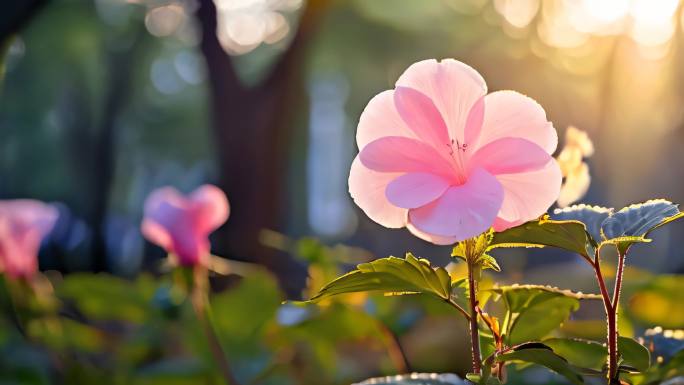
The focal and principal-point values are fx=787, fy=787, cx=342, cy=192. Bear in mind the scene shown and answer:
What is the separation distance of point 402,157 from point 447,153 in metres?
0.03

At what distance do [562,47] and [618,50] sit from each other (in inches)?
24.8

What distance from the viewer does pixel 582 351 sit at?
618mm

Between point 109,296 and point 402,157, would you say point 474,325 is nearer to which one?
point 402,157

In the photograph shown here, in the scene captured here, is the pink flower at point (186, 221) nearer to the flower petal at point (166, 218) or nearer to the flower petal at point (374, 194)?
the flower petal at point (166, 218)

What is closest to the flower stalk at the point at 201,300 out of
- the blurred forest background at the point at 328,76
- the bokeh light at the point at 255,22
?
the blurred forest background at the point at 328,76

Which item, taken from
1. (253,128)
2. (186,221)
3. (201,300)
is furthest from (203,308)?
(253,128)

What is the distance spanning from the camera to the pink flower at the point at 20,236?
1.67 m

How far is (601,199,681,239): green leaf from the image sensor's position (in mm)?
484

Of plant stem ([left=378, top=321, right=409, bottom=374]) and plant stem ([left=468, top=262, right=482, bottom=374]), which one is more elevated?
plant stem ([left=468, top=262, right=482, bottom=374])

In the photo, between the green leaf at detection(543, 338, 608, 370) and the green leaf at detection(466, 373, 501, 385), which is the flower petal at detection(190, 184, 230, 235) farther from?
the green leaf at detection(466, 373, 501, 385)

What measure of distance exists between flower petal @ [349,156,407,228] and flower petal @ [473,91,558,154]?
0.24ft

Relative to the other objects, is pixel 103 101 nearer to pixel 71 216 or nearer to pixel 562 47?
pixel 71 216

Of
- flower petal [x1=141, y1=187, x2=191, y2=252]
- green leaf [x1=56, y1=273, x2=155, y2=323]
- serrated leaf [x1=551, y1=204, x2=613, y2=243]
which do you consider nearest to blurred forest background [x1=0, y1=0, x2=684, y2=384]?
green leaf [x1=56, y1=273, x2=155, y2=323]

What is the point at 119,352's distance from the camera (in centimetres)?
203
